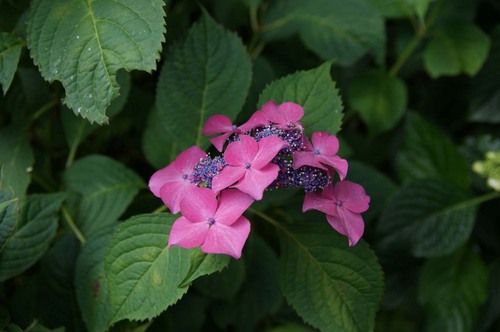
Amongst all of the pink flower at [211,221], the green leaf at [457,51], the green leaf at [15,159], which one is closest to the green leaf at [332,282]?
the pink flower at [211,221]

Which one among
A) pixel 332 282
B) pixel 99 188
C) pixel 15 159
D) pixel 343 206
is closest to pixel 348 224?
pixel 343 206

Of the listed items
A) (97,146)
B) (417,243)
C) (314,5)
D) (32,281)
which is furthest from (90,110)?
(417,243)

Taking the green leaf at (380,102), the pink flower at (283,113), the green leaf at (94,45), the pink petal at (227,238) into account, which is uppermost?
the green leaf at (94,45)

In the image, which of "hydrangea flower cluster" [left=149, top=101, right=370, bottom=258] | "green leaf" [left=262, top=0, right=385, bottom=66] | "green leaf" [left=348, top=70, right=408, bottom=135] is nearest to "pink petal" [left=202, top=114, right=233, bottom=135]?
"hydrangea flower cluster" [left=149, top=101, right=370, bottom=258]

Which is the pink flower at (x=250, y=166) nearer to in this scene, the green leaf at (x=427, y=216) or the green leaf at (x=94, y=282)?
the green leaf at (x=94, y=282)

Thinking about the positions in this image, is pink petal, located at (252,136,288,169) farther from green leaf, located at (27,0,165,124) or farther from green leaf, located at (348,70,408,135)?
green leaf, located at (348,70,408,135)
